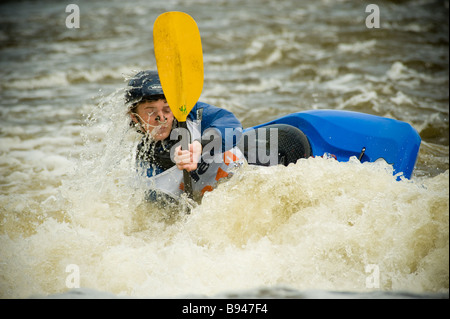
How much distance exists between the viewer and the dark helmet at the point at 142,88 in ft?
8.64

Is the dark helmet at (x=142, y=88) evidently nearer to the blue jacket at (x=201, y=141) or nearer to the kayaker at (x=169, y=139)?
the kayaker at (x=169, y=139)

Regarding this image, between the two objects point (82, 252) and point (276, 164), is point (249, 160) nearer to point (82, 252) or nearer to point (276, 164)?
point (276, 164)

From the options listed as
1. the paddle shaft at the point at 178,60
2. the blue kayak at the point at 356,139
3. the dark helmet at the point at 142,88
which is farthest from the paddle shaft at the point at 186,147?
the blue kayak at the point at 356,139

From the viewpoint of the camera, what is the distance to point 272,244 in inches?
97.5

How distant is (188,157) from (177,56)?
639 mm

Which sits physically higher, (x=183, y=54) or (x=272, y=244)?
(x=183, y=54)

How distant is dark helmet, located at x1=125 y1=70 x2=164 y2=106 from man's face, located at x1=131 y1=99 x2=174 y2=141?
0.05 metres

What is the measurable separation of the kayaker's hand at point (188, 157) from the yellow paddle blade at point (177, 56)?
0.74ft

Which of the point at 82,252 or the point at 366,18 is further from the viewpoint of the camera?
the point at 366,18

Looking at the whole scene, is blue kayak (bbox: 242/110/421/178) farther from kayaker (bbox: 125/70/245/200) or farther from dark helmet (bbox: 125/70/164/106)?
dark helmet (bbox: 125/70/164/106)

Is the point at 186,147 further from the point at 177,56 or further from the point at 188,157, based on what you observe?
the point at 177,56

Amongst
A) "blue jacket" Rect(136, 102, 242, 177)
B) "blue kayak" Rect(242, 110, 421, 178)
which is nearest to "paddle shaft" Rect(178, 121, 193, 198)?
"blue jacket" Rect(136, 102, 242, 177)
